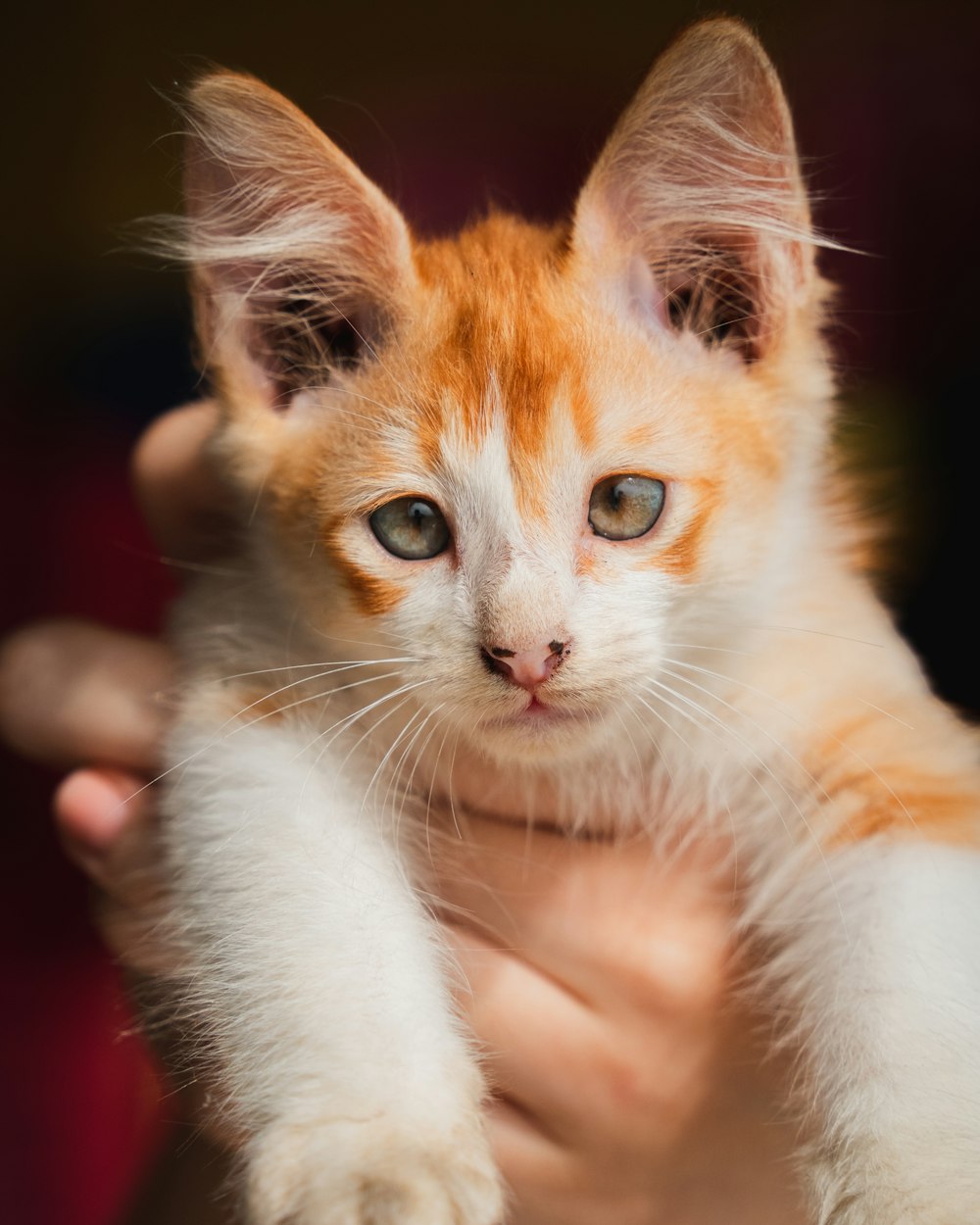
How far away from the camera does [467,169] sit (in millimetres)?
838

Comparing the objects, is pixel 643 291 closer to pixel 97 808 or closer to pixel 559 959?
pixel 559 959

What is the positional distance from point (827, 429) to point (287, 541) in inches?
17.1

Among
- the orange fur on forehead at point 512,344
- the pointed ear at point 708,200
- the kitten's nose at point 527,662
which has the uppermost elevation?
the pointed ear at point 708,200

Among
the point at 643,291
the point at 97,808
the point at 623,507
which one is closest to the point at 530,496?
the point at 623,507

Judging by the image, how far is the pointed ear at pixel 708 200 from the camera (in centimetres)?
55

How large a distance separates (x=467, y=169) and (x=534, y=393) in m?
0.36

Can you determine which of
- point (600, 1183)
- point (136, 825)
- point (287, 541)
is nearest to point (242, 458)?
point (287, 541)

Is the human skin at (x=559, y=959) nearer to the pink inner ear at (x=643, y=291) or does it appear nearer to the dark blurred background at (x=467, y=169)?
the dark blurred background at (x=467, y=169)

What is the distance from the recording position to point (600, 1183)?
602 millimetres

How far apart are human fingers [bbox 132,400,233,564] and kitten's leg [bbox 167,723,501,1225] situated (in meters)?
0.21

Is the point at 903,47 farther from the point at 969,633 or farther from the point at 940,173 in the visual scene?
the point at 969,633

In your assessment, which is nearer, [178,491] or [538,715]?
[538,715]

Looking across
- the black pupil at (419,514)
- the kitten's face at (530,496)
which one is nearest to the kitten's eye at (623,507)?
the kitten's face at (530,496)

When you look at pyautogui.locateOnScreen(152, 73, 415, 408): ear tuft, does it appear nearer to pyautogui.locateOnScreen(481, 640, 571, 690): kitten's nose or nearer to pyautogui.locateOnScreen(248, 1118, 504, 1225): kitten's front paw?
pyautogui.locateOnScreen(481, 640, 571, 690): kitten's nose
